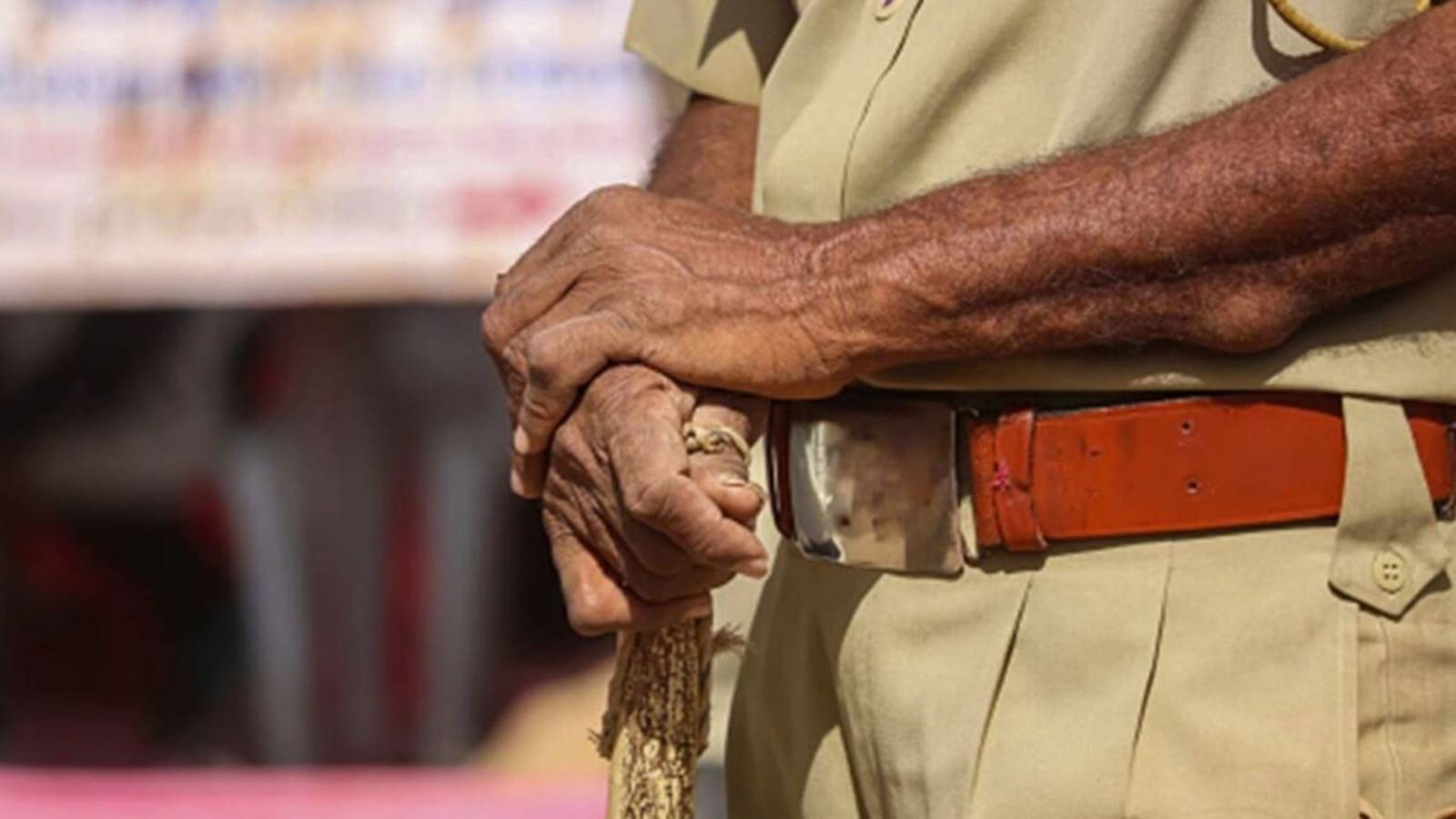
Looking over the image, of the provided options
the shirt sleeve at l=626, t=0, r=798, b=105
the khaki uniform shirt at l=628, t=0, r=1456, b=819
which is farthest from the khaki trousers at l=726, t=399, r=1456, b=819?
the shirt sleeve at l=626, t=0, r=798, b=105

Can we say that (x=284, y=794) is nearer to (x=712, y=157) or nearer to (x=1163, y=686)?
(x=712, y=157)

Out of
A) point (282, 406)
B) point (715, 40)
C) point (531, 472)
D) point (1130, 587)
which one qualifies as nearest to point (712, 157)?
point (715, 40)

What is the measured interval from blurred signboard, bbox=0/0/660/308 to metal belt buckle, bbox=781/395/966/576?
239cm

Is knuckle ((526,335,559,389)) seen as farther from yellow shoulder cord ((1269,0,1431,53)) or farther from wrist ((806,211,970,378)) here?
yellow shoulder cord ((1269,0,1431,53))

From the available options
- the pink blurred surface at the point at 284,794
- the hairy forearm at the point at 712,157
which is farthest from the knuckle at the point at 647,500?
the pink blurred surface at the point at 284,794

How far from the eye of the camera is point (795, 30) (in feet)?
7.28

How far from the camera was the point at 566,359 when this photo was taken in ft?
6.37

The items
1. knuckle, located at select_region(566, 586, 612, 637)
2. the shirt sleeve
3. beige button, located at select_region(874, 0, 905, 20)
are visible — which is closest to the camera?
knuckle, located at select_region(566, 586, 612, 637)

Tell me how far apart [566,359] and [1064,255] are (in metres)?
0.39

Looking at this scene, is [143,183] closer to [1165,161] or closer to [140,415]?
[140,415]

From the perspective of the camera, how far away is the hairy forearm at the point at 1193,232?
176cm

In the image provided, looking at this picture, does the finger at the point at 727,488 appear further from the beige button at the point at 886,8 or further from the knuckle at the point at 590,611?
the beige button at the point at 886,8

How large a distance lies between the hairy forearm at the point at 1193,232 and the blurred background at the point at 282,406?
2.55 m

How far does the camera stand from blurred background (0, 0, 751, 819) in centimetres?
447
